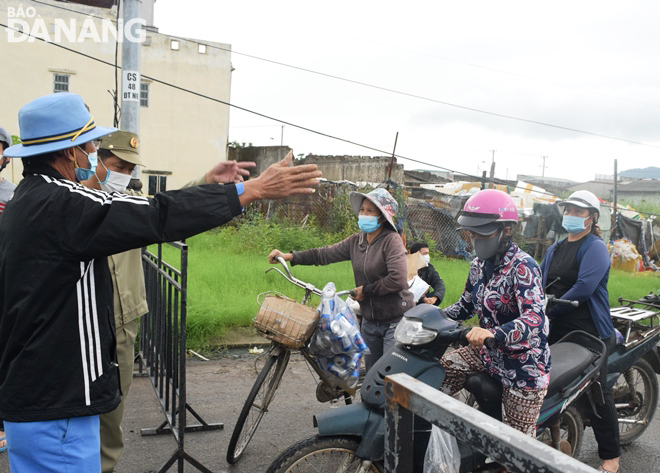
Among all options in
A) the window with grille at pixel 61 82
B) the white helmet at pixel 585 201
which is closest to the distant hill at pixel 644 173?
the window with grille at pixel 61 82

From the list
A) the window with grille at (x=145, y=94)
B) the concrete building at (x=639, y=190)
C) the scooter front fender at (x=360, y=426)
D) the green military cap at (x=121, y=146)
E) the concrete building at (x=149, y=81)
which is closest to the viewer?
the scooter front fender at (x=360, y=426)

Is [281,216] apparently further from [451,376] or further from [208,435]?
[451,376]

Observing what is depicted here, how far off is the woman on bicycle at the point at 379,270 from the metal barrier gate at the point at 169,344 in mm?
816

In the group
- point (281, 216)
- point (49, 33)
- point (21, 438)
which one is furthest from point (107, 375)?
Result: point (49, 33)

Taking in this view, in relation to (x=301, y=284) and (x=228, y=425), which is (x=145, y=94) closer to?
(x=228, y=425)

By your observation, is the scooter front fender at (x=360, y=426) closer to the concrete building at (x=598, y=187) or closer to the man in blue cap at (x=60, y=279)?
the man in blue cap at (x=60, y=279)

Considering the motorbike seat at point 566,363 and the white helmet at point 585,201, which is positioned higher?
the white helmet at point 585,201

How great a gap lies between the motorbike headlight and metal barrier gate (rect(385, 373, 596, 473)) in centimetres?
120

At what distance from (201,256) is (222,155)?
17.4m

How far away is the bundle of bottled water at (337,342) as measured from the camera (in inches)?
144

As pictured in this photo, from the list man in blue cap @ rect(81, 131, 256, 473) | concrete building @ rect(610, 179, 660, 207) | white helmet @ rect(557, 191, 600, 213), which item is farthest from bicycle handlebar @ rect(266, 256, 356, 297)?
concrete building @ rect(610, 179, 660, 207)

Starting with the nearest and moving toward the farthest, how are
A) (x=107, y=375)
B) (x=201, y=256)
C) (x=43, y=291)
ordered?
(x=43, y=291)
(x=107, y=375)
(x=201, y=256)

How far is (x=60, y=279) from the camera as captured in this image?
6.39ft

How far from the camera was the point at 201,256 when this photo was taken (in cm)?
1029
